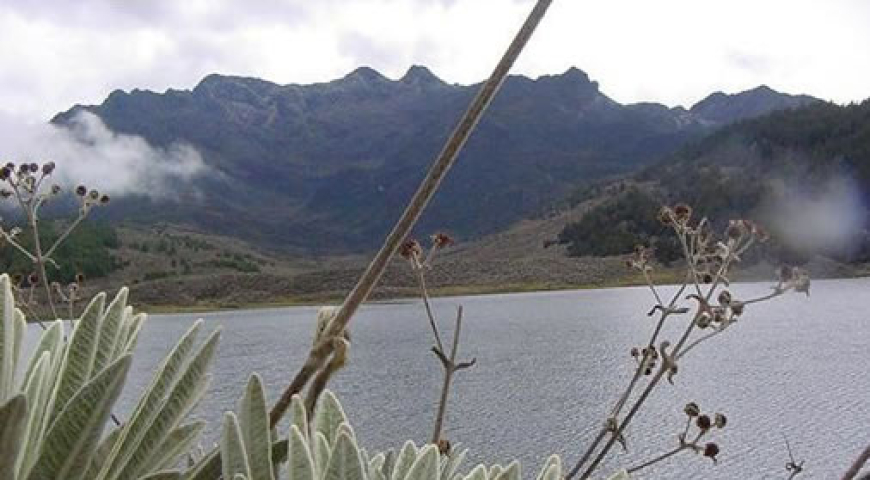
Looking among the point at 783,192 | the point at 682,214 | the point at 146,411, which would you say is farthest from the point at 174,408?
the point at 783,192

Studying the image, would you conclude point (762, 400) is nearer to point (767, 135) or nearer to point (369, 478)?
point (369, 478)

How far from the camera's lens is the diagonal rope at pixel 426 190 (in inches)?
20.6

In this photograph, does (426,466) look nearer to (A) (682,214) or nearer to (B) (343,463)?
(B) (343,463)

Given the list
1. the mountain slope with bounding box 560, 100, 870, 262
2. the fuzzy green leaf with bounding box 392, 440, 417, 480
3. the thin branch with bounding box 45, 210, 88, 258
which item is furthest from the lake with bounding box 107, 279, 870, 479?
the mountain slope with bounding box 560, 100, 870, 262

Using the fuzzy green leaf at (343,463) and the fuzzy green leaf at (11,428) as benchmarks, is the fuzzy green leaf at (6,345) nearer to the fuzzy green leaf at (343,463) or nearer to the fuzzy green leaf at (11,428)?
the fuzzy green leaf at (11,428)

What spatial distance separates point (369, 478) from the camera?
675mm

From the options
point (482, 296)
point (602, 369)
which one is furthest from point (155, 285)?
point (602, 369)

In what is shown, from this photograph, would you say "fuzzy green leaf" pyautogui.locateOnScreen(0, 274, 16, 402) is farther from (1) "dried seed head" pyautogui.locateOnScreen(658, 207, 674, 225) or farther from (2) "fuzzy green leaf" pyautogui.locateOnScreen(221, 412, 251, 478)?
(1) "dried seed head" pyautogui.locateOnScreen(658, 207, 674, 225)

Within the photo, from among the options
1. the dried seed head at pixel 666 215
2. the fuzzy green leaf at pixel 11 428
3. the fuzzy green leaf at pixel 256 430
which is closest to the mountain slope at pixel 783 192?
the dried seed head at pixel 666 215

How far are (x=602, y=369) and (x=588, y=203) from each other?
326ft

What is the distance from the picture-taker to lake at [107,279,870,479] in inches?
888

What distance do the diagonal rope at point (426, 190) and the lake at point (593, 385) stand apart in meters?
17.4

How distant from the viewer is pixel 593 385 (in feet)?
102

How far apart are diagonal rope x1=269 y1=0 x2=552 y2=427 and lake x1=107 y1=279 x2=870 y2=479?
1741 cm
